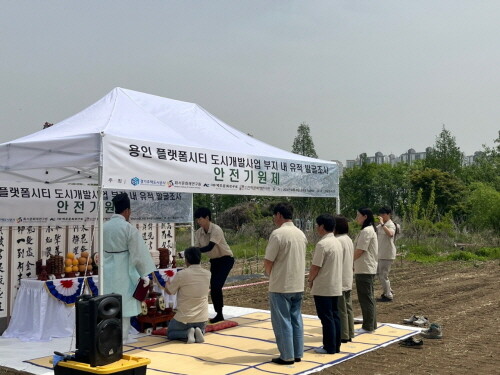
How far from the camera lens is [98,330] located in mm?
4129

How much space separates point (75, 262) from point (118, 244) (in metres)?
1.45

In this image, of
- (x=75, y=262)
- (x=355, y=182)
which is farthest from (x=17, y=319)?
(x=355, y=182)

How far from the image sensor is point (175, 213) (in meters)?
9.02

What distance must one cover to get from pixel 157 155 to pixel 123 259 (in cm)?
117

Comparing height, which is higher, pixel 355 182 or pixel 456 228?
pixel 355 182

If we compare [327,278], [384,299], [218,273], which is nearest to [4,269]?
[218,273]

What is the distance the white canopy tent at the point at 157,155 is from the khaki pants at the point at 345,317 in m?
1.51

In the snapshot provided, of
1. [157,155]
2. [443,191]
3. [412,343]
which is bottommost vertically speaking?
[412,343]

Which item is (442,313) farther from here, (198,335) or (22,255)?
(22,255)

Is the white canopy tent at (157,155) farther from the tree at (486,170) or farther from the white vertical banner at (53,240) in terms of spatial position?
the tree at (486,170)

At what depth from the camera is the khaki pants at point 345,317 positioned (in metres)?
6.15

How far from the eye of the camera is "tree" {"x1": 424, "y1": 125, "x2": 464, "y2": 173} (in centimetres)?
3866

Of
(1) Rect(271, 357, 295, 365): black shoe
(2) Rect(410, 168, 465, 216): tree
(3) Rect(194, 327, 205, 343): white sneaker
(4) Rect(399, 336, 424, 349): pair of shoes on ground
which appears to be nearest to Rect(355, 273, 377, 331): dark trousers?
(4) Rect(399, 336, 424, 349): pair of shoes on ground

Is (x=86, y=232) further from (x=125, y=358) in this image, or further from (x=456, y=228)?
(x=456, y=228)
